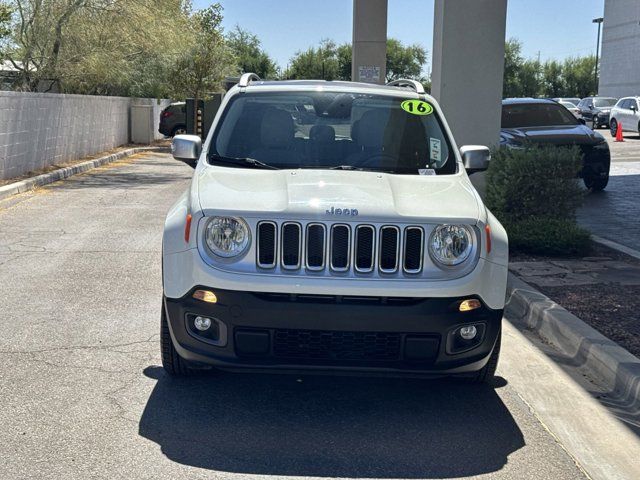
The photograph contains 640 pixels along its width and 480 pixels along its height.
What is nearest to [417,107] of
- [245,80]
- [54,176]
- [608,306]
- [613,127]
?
[245,80]

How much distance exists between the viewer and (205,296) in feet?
15.4

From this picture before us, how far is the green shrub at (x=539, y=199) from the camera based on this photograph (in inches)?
375

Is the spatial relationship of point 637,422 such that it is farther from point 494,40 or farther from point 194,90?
point 194,90

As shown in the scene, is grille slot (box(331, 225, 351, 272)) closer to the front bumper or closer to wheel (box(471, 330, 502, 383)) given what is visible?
the front bumper

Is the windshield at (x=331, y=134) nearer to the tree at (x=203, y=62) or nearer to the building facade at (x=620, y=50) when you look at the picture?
the tree at (x=203, y=62)

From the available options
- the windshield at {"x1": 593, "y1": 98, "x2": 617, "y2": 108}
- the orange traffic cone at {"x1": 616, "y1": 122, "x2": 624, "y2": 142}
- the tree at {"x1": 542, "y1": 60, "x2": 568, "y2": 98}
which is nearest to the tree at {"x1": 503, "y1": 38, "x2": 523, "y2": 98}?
the tree at {"x1": 542, "y1": 60, "x2": 568, "y2": 98}

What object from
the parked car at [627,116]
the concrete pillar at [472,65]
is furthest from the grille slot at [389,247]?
the parked car at [627,116]

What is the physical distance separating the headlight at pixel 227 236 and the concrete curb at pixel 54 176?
11.0m

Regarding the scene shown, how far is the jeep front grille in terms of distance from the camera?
15.5 feet

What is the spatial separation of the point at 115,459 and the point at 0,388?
1.32m

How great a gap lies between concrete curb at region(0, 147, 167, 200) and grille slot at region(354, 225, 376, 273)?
37.4 feet

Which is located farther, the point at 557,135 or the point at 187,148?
the point at 557,135

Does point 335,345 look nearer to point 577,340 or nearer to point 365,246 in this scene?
point 365,246

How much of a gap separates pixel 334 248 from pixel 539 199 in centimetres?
572
